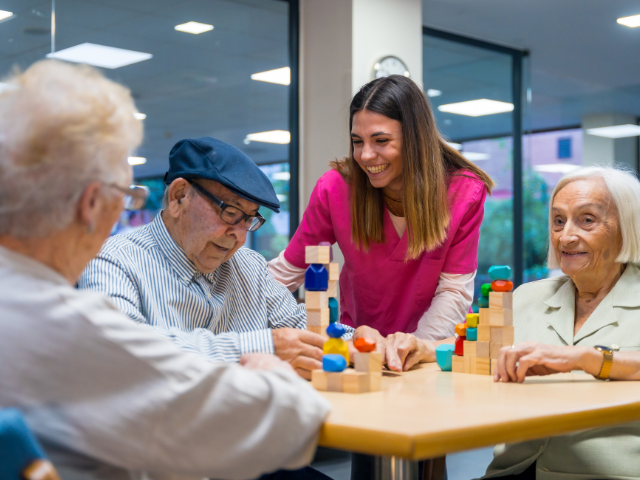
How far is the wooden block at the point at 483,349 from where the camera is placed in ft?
6.14

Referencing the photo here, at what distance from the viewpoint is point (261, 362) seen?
55.4 inches

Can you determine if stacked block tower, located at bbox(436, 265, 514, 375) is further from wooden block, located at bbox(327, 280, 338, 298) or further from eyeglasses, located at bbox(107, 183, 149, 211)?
eyeglasses, located at bbox(107, 183, 149, 211)

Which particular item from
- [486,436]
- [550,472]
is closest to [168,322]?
[486,436]

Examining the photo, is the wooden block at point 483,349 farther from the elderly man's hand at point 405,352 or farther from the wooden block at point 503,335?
the elderly man's hand at point 405,352

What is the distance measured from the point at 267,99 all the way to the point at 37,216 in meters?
4.74

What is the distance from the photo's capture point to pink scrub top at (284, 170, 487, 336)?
2.46 metres

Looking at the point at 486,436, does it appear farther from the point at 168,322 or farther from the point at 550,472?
the point at 168,322

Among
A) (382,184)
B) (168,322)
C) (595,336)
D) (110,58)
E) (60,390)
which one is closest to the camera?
(60,390)

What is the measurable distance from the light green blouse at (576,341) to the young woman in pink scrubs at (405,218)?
26cm

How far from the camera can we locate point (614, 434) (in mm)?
1806

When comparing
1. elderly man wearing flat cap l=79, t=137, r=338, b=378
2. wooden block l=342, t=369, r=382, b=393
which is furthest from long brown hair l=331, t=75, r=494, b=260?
wooden block l=342, t=369, r=382, b=393

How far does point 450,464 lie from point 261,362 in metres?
3.15

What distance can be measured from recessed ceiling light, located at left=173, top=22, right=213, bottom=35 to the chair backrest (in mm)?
4674

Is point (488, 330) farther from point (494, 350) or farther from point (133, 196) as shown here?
point (133, 196)
